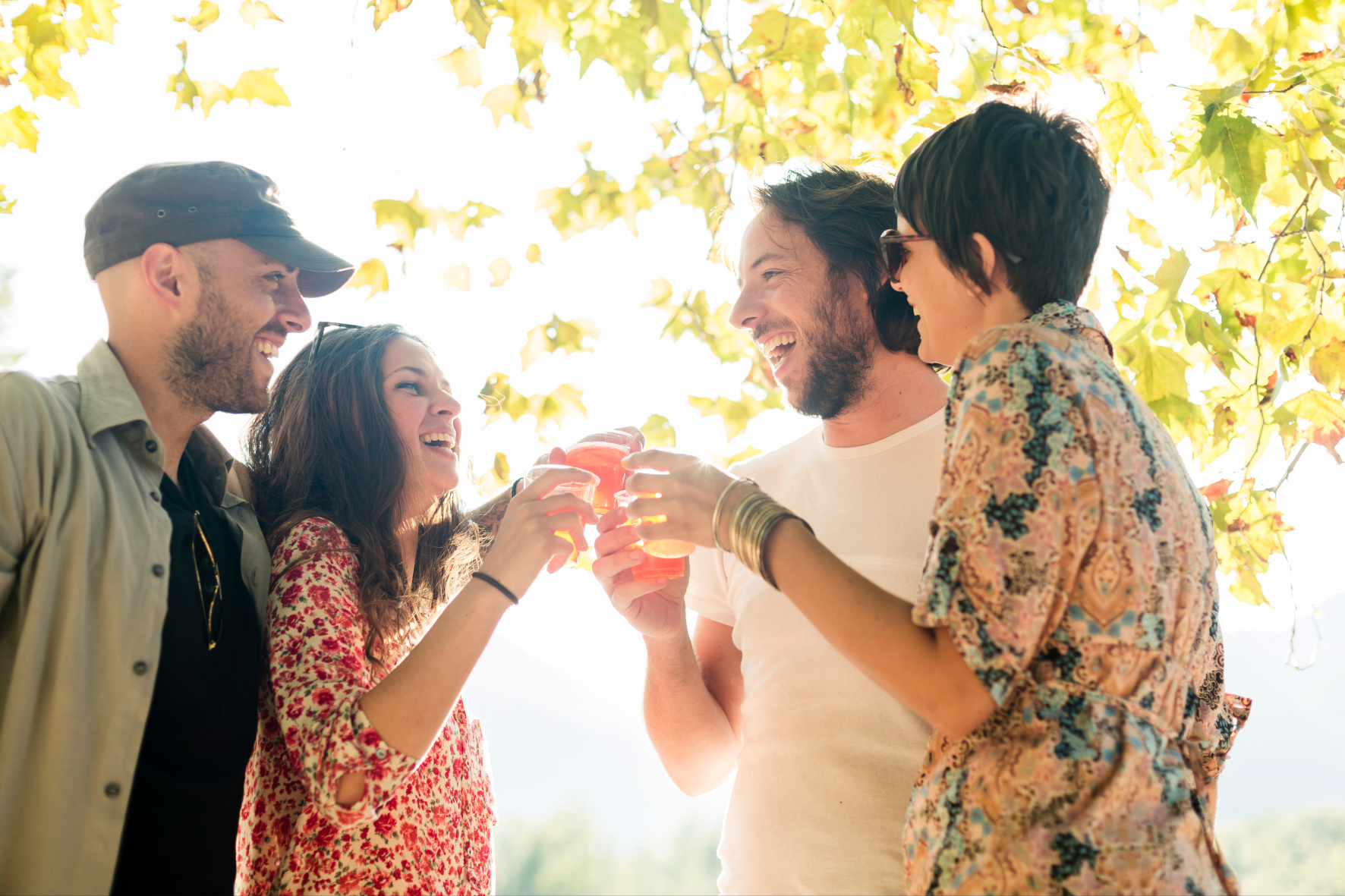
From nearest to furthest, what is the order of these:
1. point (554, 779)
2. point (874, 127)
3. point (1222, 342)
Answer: point (1222, 342) → point (874, 127) → point (554, 779)

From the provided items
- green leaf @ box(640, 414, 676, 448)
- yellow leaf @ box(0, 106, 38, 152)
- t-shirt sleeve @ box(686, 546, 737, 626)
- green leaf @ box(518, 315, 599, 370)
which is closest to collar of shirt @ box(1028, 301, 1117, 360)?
t-shirt sleeve @ box(686, 546, 737, 626)

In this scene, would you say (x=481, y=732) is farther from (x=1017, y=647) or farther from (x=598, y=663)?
(x=1017, y=647)

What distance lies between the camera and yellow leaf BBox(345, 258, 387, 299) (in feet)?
8.66

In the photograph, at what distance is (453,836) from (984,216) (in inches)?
60.0

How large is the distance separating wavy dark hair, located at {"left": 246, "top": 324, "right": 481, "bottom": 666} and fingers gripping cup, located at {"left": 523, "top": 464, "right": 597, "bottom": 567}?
39 cm

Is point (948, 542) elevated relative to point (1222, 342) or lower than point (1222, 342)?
lower

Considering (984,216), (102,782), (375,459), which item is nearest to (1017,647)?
(984,216)

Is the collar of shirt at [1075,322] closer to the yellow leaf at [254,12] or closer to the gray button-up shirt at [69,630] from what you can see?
the gray button-up shirt at [69,630]

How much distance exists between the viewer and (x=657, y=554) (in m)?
Result: 1.92

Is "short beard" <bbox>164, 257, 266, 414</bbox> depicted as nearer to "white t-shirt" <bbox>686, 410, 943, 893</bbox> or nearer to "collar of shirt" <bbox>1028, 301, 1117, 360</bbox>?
"white t-shirt" <bbox>686, 410, 943, 893</bbox>

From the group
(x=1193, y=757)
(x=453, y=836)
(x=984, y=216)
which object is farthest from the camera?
(x=453, y=836)

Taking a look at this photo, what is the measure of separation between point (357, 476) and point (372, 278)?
0.76 metres

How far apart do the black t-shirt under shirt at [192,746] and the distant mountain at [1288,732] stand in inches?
137

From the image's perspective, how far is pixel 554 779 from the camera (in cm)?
415
